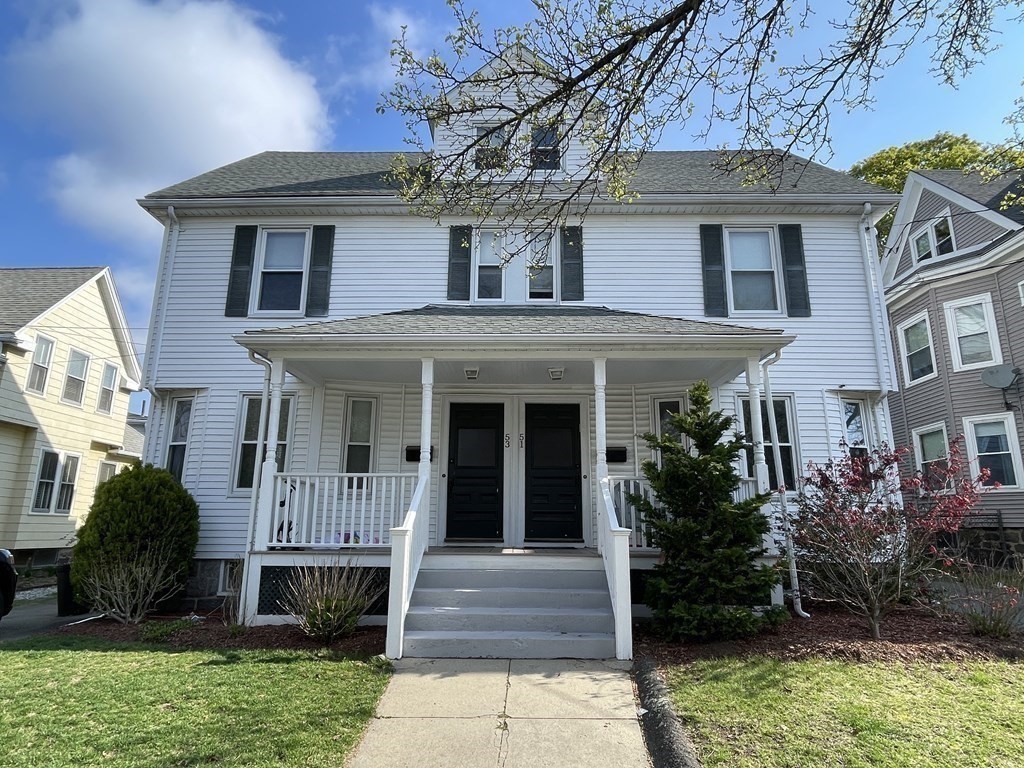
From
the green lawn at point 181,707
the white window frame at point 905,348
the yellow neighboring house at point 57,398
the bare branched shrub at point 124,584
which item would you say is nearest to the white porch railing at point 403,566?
the green lawn at point 181,707

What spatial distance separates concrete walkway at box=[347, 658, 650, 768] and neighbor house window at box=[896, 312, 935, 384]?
1299cm

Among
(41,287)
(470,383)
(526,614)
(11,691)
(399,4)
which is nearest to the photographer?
(11,691)

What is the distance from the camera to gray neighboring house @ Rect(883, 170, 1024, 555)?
1255cm

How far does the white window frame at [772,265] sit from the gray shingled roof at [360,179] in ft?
1.93

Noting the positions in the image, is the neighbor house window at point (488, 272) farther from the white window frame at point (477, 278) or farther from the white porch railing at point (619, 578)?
the white porch railing at point (619, 578)

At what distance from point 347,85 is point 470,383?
4305 millimetres

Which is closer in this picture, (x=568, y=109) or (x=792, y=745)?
(x=792, y=745)

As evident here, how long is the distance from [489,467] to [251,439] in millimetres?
3607

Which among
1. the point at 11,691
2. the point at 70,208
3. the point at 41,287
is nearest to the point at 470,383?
the point at 11,691

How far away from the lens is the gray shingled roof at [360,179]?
32.0ft

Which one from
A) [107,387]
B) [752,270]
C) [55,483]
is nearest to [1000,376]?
[752,270]

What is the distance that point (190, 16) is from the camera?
247 inches

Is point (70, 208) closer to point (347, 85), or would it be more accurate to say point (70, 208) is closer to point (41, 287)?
point (41, 287)

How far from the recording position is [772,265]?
969 cm
